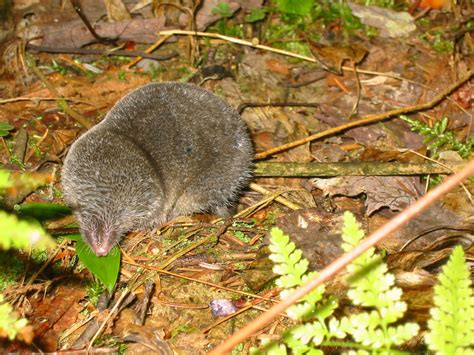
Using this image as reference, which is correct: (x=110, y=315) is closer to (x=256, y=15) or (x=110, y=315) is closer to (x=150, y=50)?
(x=150, y=50)

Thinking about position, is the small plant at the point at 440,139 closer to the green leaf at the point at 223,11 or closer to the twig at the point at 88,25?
the green leaf at the point at 223,11

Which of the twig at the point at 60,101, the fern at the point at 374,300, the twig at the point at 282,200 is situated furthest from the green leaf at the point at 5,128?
the fern at the point at 374,300

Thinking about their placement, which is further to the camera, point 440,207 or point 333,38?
point 333,38

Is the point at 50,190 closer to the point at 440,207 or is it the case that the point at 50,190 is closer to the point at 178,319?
the point at 178,319

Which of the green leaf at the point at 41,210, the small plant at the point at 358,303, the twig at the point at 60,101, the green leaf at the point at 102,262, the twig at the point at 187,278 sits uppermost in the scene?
the small plant at the point at 358,303

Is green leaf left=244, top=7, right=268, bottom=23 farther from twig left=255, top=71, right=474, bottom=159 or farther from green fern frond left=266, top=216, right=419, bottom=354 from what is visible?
green fern frond left=266, top=216, right=419, bottom=354

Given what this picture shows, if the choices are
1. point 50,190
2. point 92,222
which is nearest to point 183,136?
point 92,222

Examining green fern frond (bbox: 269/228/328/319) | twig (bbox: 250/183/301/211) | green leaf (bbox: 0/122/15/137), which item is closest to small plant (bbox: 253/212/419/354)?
green fern frond (bbox: 269/228/328/319)
